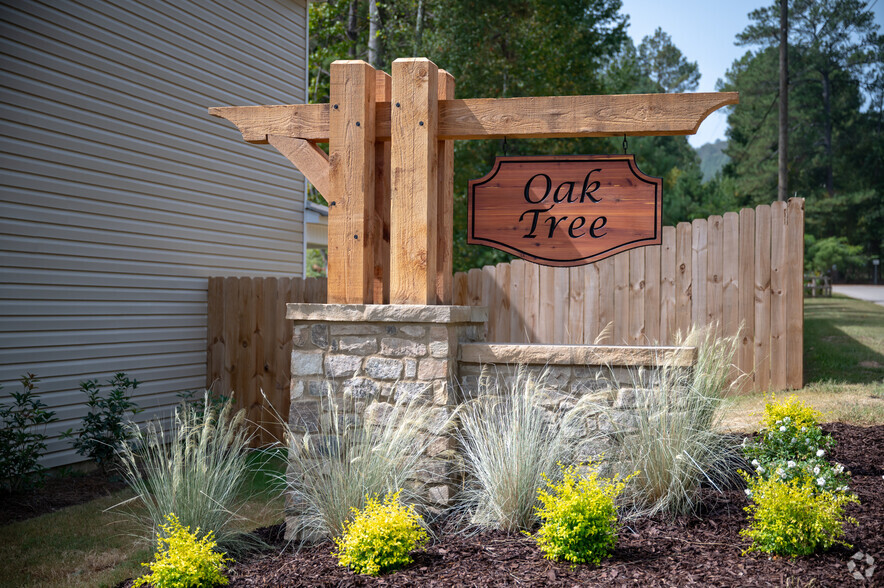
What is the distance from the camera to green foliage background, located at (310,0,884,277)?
1411 centimetres

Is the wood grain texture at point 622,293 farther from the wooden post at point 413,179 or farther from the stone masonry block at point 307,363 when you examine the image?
the stone masonry block at point 307,363

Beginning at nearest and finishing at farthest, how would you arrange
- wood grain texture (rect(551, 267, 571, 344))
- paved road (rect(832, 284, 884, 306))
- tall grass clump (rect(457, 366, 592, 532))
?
tall grass clump (rect(457, 366, 592, 532)) → wood grain texture (rect(551, 267, 571, 344)) → paved road (rect(832, 284, 884, 306))

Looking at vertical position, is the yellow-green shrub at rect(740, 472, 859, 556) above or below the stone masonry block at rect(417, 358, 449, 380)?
below

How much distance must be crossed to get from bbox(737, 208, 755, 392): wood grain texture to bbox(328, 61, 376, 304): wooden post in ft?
13.8

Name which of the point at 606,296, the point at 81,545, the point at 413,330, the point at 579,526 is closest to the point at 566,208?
the point at 413,330

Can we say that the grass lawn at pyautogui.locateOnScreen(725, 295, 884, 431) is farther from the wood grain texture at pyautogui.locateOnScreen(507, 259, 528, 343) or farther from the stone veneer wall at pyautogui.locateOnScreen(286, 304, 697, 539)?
the wood grain texture at pyautogui.locateOnScreen(507, 259, 528, 343)

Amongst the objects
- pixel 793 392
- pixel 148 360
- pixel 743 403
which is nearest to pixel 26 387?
pixel 148 360

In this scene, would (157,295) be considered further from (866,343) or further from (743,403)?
(866,343)

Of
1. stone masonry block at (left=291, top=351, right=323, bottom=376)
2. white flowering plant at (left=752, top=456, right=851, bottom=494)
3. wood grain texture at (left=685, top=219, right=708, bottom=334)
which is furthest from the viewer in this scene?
wood grain texture at (left=685, top=219, right=708, bottom=334)

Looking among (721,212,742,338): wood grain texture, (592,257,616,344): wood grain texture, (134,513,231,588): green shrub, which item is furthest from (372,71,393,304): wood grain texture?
(721,212,742,338): wood grain texture

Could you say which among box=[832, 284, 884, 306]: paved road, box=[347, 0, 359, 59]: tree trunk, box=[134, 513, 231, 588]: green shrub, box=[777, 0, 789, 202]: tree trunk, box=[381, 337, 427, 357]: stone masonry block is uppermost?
box=[347, 0, 359, 59]: tree trunk

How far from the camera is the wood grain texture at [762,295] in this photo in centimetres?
683

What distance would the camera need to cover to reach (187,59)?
23.4 feet

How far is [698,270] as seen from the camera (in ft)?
23.0
